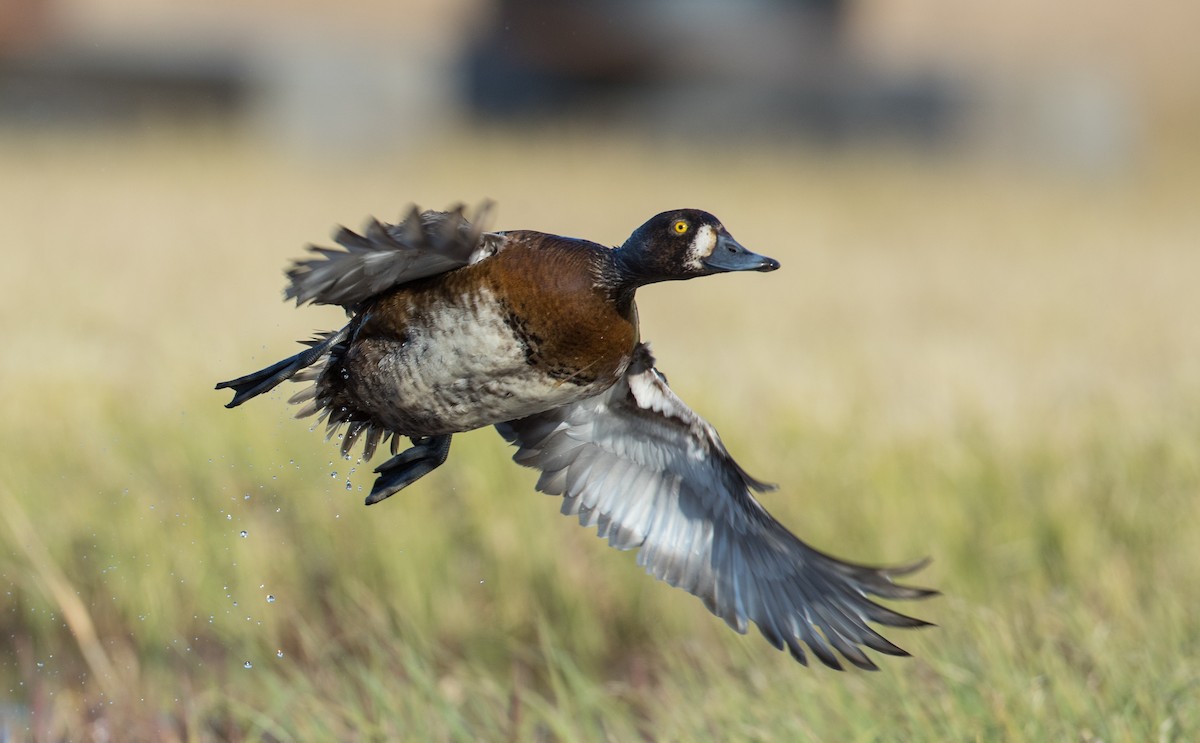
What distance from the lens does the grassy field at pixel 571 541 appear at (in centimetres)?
362

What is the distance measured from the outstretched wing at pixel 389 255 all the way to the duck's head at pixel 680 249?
29 centimetres

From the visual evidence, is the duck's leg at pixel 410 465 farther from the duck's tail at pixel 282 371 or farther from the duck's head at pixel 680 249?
the duck's head at pixel 680 249

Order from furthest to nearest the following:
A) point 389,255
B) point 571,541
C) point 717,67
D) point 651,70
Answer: point 651,70
point 717,67
point 571,541
point 389,255

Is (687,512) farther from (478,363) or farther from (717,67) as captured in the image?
(717,67)

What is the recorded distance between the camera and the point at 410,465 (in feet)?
11.4

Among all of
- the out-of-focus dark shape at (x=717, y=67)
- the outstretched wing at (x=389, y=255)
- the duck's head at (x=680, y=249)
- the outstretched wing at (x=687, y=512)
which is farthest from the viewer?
the out-of-focus dark shape at (x=717, y=67)

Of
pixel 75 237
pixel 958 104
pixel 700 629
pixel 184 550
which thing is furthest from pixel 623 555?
pixel 958 104

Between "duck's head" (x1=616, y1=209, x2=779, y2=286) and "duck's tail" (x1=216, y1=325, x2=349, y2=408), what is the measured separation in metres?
0.70

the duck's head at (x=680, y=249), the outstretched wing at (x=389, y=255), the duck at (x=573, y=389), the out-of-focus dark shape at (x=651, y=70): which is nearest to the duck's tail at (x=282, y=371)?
the duck at (x=573, y=389)

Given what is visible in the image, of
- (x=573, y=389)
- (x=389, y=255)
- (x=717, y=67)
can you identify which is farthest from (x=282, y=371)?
(x=717, y=67)

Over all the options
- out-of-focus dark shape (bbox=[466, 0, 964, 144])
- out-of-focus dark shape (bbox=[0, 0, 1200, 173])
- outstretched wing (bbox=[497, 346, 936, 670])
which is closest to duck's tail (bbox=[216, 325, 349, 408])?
outstretched wing (bbox=[497, 346, 936, 670])

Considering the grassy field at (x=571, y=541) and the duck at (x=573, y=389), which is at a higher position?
the duck at (x=573, y=389)

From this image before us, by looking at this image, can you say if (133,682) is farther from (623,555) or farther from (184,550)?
(623,555)

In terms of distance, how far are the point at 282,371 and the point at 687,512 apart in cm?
99
